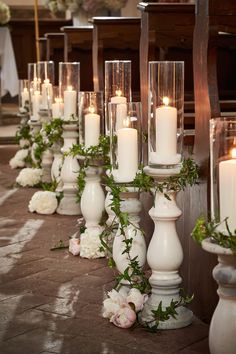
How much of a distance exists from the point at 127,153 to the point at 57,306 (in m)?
0.64

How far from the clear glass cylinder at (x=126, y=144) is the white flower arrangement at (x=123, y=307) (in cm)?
43

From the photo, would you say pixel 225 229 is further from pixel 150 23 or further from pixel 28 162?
pixel 28 162

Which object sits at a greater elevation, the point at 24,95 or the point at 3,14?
the point at 3,14

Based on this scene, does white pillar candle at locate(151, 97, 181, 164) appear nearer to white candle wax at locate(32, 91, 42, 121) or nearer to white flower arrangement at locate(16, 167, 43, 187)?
white flower arrangement at locate(16, 167, 43, 187)

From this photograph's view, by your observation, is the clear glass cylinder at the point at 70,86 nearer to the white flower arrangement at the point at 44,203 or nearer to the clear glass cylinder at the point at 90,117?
the white flower arrangement at the point at 44,203

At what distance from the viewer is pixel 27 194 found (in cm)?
632

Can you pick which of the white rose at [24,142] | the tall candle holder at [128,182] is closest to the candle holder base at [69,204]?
the tall candle holder at [128,182]

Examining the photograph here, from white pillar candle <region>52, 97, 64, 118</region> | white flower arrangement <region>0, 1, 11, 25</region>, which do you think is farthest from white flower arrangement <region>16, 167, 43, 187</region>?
white flower arrangement <region>0, 1, 11, 25</region>

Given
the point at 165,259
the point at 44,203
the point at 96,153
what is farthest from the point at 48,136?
the point at 165,259

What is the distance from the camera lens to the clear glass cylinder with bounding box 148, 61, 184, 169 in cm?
330

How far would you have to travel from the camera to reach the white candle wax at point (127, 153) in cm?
350

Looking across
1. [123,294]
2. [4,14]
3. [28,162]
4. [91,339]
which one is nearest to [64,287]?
[123,294]

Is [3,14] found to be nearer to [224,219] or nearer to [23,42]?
[23,42]

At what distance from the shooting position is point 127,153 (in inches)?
138
